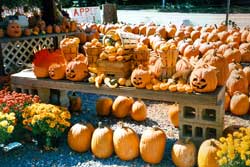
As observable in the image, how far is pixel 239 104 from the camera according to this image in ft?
17.2

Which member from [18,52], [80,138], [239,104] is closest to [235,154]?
[80,138]

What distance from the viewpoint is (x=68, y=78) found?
4785 millimetres

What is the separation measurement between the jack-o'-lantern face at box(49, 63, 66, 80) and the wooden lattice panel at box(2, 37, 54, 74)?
2.94 m

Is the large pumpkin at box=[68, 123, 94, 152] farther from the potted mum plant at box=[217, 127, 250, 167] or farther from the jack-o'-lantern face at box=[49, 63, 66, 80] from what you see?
the potted mum plant at box=[217, 127, 250, 167]

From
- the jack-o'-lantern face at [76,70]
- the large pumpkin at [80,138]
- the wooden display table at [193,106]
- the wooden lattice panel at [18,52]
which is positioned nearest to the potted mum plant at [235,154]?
the wooden display table at [193,106]

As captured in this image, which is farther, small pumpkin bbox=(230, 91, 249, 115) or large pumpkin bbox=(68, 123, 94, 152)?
small pumpkin bbox=(230, 91, 249, 115)

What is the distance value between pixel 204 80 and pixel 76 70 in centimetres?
167

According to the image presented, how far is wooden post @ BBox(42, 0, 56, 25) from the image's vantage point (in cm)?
912

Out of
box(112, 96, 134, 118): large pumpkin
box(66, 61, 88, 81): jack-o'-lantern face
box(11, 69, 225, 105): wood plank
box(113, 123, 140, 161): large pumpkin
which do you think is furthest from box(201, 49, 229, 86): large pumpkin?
box(66, 61, 88, 81): jack-o'-lantern face

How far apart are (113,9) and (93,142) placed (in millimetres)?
10471

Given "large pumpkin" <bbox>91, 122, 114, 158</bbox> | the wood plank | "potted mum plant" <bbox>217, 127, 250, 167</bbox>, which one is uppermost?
the wood plank

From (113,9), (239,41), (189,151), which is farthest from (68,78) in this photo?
(113,9)

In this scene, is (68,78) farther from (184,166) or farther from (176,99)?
(184,166)

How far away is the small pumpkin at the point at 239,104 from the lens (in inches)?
206
